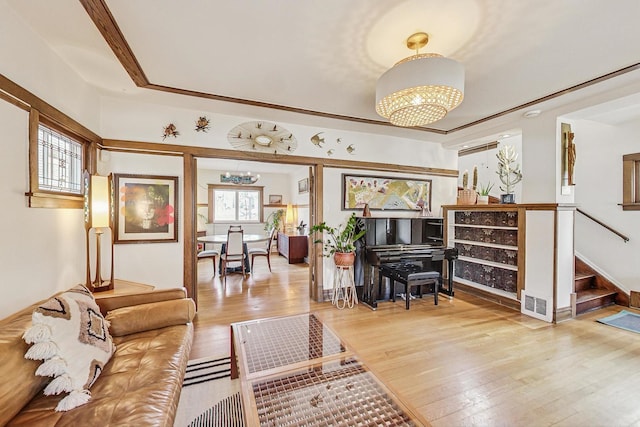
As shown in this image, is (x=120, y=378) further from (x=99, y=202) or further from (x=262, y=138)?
(x=262, y=138)

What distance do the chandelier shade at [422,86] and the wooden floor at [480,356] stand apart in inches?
70.9

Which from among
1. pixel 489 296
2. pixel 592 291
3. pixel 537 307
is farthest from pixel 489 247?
pixel 592 291

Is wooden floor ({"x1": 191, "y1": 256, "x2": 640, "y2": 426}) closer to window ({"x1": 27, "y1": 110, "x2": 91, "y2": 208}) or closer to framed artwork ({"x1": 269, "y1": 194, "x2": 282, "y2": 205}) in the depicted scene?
window ({"x1": 27, "y1": 110, "x2": 91, "y2": 208})

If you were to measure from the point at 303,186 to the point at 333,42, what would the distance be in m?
5.12

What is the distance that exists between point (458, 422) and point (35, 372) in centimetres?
227

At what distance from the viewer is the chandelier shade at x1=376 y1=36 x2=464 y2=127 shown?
1.74 m

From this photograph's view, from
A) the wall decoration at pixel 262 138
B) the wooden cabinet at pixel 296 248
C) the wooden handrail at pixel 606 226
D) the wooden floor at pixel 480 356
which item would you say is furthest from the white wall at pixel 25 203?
the wooden handrail at pixel 606 226

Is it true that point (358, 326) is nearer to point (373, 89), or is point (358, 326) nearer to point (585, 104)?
point (373, 89)

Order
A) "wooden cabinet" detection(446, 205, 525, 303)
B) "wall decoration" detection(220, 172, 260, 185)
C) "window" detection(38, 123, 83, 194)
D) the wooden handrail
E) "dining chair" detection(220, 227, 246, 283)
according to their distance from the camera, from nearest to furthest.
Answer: "window" detection(38, 123, 83, 194) → "wooden cabinet" detection(446, 205, 525, 303) → the wooden handrail → "dining chair" detection(220, 227, 246, 283) → "wall decoration" detection(220, 172, 260, 185)

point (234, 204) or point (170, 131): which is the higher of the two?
point (170, 131)

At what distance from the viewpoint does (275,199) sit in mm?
8273

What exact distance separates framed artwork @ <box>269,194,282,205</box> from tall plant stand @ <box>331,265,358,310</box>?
471 centimetres

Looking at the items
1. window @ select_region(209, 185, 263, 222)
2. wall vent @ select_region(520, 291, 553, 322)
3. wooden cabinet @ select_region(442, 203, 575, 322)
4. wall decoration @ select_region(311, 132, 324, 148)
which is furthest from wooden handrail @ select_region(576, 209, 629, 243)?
window @ select_region(209, 185, 263, 222)

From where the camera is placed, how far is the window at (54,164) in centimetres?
180
